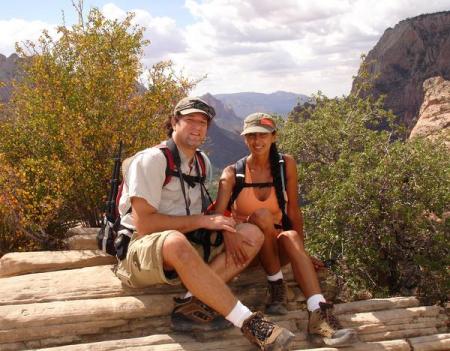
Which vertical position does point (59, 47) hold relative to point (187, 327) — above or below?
above

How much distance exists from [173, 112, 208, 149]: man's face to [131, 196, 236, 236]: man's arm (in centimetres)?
77

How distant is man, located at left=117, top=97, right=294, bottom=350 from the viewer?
4.48m

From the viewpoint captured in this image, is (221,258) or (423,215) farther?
(423,215)

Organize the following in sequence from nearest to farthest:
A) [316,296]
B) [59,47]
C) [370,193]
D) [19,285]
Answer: [316,296] → [19,285] → [370,193] → [59,47]

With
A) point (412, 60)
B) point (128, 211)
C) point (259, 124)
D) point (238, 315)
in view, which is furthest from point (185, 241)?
point (412, 60)

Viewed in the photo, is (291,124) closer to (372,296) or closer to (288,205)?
(372,296)

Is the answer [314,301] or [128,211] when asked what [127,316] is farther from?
[314,301]

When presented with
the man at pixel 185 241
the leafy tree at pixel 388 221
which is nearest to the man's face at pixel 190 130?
the man at pixel 185 241

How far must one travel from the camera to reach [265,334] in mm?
4383

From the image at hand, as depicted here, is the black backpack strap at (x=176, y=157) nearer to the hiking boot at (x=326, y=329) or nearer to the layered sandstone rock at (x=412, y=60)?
the hiking boot at (x=326, y=329)

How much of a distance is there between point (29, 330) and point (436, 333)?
178 inches

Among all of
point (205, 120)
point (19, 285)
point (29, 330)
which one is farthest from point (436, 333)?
point (19, 285)

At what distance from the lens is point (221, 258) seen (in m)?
5.00

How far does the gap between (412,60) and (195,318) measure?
276ft
